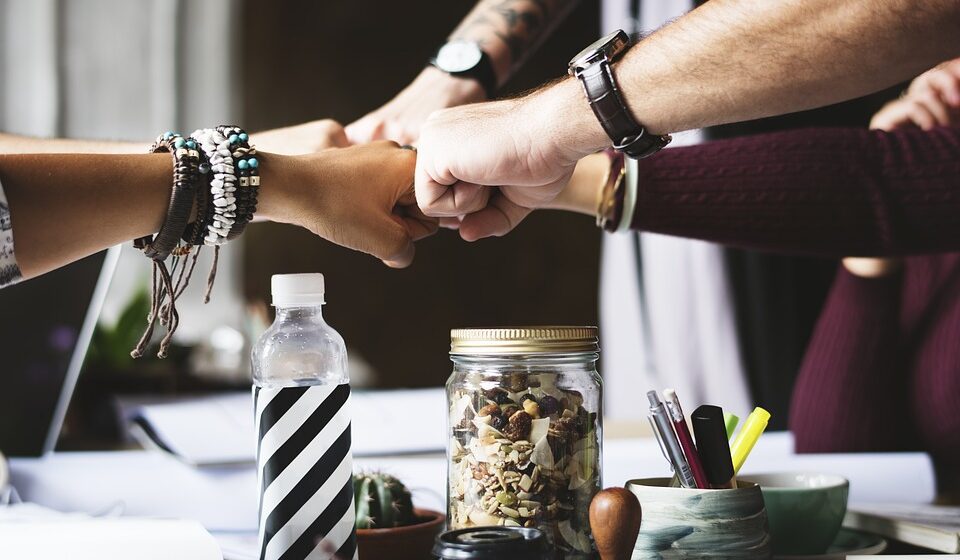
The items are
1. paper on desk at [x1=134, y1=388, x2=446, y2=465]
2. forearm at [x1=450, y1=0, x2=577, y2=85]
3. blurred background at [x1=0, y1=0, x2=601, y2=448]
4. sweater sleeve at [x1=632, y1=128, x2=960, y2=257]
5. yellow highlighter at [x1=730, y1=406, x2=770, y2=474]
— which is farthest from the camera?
blurred background at [x1=0, y1=0, x2=601, y2=448]

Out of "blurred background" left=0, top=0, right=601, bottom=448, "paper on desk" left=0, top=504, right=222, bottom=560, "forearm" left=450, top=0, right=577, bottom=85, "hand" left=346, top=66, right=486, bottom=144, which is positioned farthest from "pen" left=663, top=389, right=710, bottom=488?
"blurred background" left=0, top=0, right=601, bottom=448

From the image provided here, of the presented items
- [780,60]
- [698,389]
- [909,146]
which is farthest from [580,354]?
[698,389]

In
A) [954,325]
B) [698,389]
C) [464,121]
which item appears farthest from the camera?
[698,389]

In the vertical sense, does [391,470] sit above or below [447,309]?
below

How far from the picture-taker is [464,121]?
2.48 ft

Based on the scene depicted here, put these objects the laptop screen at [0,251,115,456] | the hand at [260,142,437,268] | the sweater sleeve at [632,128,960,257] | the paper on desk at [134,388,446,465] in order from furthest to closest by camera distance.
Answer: the laptop screen at [0,251,115,456], the sweater sleeve at [632,128,960,257], the paper on desk at [134,388,446,465], the hand at [260,142,437,268]

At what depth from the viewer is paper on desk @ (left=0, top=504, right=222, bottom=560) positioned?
581 millimetres

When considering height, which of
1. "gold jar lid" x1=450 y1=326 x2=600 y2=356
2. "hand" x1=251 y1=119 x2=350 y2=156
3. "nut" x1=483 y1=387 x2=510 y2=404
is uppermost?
"hand" x1=251 y1=119 x2=350 y2=156

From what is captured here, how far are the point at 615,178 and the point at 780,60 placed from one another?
0.42 m

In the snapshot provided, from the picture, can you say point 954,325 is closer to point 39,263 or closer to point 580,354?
point 580,354

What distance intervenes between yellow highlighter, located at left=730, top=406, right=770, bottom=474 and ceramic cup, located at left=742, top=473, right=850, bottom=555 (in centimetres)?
4

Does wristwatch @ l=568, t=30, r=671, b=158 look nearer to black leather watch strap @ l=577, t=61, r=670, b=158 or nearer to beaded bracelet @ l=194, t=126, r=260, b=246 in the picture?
black leather watch strap @ l=577, t=61, r=670, b=158

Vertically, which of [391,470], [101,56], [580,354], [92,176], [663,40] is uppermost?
[101,56]

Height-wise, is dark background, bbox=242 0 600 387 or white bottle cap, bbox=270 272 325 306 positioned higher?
dark background, bbox=242 0 600 387
